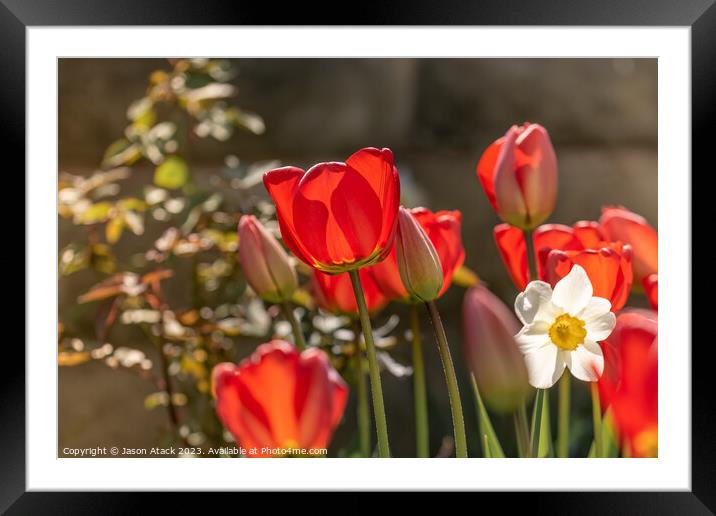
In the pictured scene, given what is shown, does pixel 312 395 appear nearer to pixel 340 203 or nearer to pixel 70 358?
pixel 340 203

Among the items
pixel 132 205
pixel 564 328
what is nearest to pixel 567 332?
pixel 564 328

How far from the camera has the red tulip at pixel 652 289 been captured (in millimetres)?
483

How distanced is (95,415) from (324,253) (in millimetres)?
242

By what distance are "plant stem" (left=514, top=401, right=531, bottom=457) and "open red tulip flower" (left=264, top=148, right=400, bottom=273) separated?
0.41 feet

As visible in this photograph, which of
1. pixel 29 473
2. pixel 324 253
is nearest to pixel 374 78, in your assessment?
pixel 324 253

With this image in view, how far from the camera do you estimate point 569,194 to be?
576 mm

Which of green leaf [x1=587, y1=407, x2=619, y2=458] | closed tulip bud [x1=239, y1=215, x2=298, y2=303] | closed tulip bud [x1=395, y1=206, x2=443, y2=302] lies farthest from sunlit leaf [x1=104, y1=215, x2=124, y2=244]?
green leaf [x1=587, y1=407, x2=619, y2=458]

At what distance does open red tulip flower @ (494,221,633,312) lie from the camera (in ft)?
1.38

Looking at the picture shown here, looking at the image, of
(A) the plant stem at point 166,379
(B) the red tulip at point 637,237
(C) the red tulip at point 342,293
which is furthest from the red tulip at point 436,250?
(A) the plant stem at point 166,379

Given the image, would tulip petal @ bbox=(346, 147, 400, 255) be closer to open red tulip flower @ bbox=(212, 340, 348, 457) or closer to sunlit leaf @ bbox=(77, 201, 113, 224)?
open red tulip flower @ bbox=(212, 340, 348, 457)

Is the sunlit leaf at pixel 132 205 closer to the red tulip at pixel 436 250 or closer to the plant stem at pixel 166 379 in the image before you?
the plant stem at pixel 166 379

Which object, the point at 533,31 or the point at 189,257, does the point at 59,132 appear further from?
the point at 533,31

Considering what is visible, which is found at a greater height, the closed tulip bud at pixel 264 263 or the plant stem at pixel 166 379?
the closed tulip bud at pixel 264 263

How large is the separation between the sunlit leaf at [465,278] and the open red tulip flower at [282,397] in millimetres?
154
